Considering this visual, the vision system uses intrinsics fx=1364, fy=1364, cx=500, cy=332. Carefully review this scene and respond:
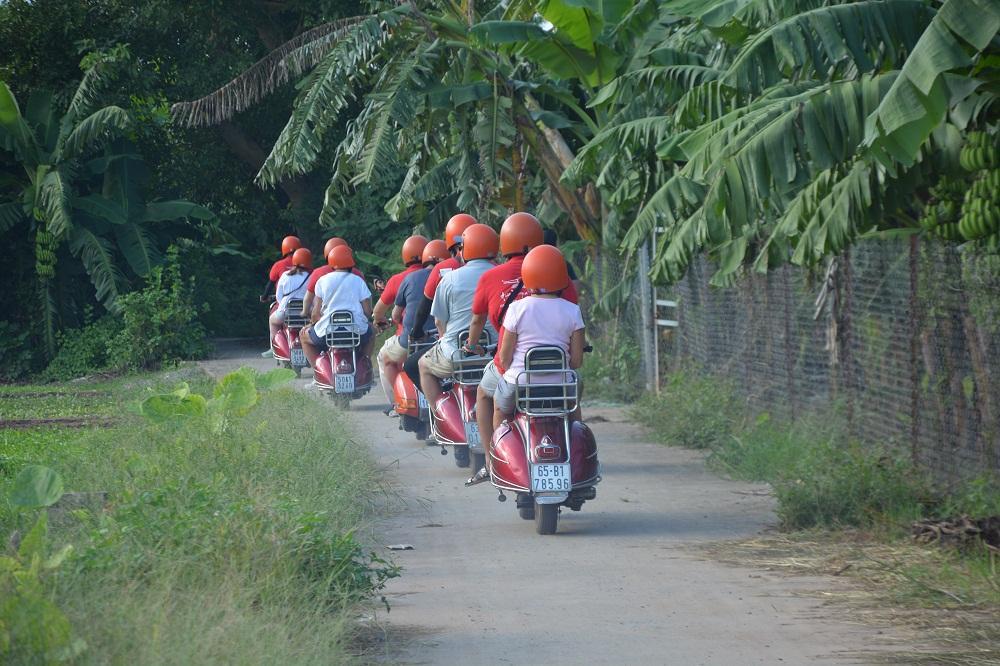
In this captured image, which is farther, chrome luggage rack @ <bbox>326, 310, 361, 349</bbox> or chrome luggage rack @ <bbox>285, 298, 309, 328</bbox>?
chrome luggage rack @ <bbox>285, 298, 309, 328</bbox>

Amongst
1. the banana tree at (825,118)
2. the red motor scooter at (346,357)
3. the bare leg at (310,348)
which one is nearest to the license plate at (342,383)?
the red motor scooter at (346,357)

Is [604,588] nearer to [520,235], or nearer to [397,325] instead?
[520,235]

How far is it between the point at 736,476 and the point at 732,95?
351cm

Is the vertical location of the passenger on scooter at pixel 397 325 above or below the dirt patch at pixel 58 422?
above

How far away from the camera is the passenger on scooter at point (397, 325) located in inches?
544

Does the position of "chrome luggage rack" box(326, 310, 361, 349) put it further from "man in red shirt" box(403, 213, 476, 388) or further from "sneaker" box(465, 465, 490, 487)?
"sneaker" box(465, 465, 490, 487)

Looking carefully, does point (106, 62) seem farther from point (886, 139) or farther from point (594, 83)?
point (886, 139)

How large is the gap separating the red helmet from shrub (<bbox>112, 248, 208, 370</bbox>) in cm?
1445

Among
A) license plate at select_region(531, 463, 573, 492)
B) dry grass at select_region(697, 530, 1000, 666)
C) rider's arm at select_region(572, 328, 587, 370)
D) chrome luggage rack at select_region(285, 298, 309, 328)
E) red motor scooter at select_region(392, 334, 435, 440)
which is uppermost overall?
chrome luggage rack at select_region(285, 298, 309, 328)

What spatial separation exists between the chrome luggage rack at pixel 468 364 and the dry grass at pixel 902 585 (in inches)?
130

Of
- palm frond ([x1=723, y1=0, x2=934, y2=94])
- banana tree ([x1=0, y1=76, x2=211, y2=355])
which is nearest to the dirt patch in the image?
banana tree ([x1=0, y1=76, x2=211, y2=355])

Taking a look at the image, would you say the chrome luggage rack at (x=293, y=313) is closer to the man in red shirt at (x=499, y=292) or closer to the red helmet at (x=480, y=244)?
the red helmet at (x=480, y=244)

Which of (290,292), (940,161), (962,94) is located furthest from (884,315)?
(290,292)

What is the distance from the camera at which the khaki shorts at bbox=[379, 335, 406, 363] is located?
45.1 ft
